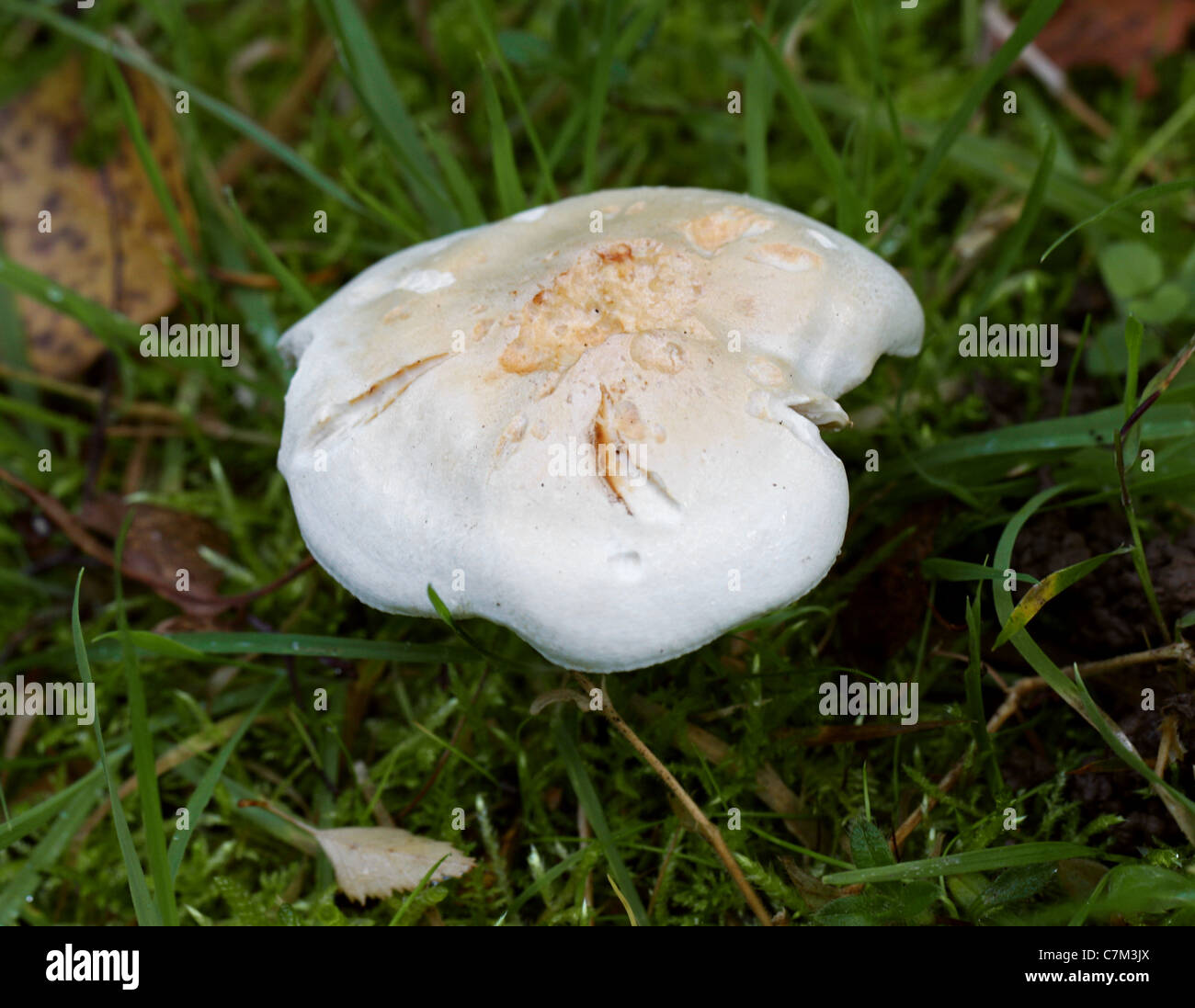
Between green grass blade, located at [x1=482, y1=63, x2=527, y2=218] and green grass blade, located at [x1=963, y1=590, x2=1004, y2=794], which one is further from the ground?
green grass blade, located at [x1=482, y1=63, x2=527, y2=218]

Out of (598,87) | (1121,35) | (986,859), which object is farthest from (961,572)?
(1121,35)

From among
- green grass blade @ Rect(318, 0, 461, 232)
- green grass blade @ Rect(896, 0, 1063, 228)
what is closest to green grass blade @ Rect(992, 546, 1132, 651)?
green grass blade @ Rect(896, 0, 1063, 228)

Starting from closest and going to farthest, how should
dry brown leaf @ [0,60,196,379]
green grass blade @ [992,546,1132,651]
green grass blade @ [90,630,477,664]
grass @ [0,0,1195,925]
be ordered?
green grass blade @ [992,546,1132,651], grass @ [0,0,1195,925], green grass blade @ [90,630,477,664], dry brown leaf @ [0,60,196,379]

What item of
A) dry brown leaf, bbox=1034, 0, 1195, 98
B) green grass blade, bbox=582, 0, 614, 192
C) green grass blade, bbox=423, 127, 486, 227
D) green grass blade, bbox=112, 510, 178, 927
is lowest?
green grass blade, bbox=112, 510, 178, 927

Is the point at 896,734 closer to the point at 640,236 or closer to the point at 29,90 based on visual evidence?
the point at 640,236

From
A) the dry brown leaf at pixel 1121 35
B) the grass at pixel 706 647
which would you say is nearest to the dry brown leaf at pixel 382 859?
the grass at pixel 706 647

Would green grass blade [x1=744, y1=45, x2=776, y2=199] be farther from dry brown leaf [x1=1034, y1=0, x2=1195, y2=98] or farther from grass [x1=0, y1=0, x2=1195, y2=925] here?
dry brown leaf [x1=1034, y1=0, x2=1195, y2=98]

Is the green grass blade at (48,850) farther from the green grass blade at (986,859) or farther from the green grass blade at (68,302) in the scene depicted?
A: the green grass blade at (986,859)
